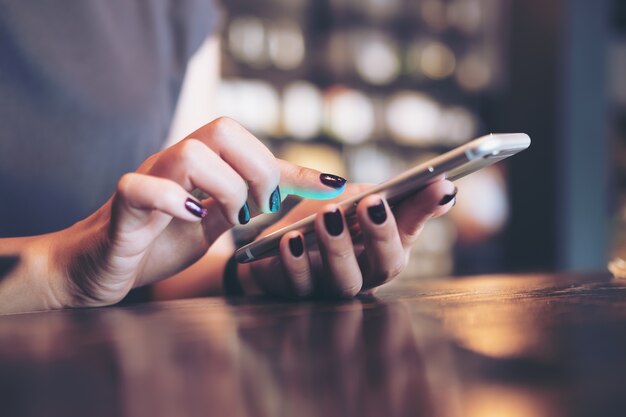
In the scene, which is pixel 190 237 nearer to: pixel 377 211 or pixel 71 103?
pixel 377 211

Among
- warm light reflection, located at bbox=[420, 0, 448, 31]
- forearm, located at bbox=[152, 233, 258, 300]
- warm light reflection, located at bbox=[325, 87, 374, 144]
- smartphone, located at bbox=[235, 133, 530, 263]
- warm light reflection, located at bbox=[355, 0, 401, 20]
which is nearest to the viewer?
smartphone, located at bbox=[235, 133, 530, 263]

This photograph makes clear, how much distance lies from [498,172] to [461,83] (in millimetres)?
746

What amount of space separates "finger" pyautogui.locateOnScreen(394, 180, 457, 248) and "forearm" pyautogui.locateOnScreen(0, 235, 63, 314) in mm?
400

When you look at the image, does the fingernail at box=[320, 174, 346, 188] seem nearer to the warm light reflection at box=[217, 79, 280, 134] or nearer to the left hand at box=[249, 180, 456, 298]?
the left hand at box=[249, 180, 456, 298]

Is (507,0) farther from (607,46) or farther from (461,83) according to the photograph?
(607,46)

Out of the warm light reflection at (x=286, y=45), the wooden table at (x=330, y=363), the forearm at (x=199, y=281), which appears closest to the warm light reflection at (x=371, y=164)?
the warm light reflection at (x=286, y=45)

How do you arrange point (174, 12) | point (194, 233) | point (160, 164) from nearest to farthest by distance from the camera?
1. point (160, 164)
2. point (194, 233)
3. point (174, 12)

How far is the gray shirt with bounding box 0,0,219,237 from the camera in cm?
99

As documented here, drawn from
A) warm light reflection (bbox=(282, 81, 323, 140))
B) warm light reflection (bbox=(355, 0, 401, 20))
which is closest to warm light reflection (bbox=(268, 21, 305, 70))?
warm light reflection (bbox=(282, 81, 323, 140))

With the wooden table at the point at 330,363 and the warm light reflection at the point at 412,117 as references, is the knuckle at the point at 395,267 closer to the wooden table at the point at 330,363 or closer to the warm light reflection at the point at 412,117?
the wooden table at the point at 330,363

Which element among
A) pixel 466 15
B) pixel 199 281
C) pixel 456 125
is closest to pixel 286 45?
pixel 456 125

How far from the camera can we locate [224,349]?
0.32 meters

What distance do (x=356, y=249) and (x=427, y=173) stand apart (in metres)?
0.18

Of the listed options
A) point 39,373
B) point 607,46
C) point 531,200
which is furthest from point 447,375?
point 607,46
